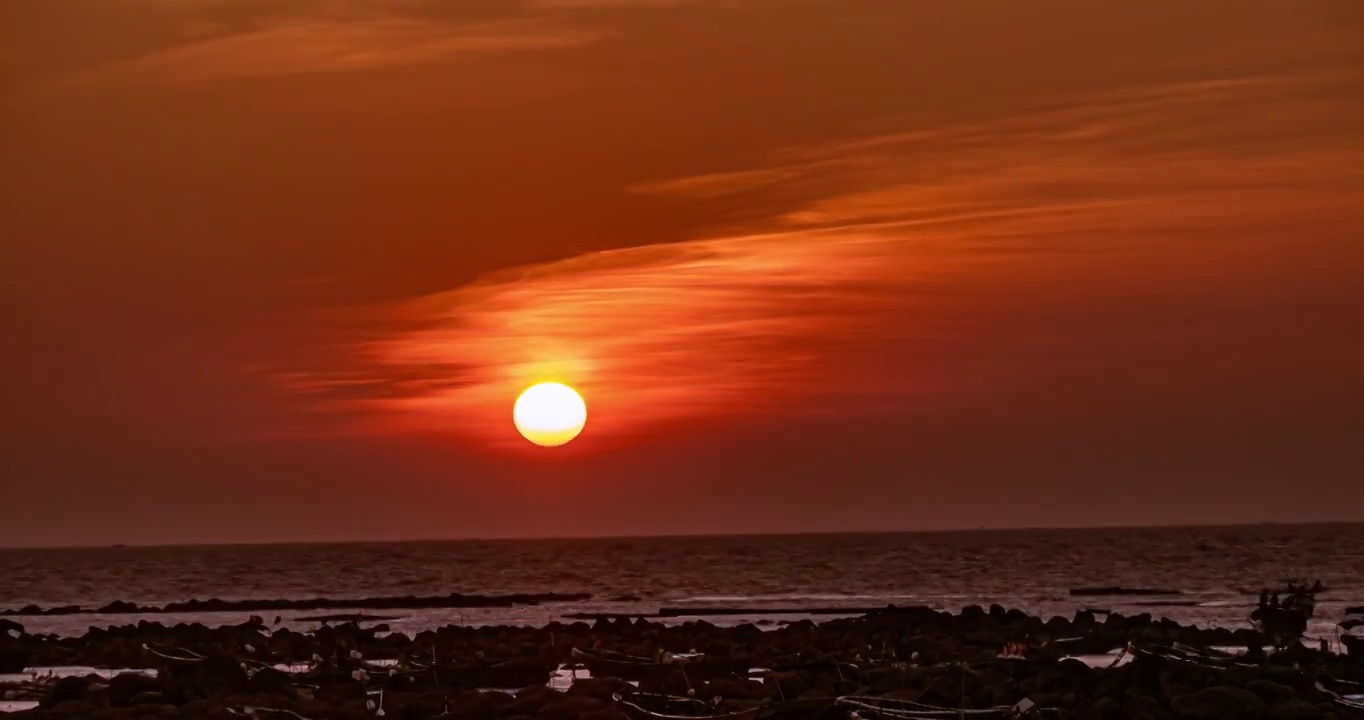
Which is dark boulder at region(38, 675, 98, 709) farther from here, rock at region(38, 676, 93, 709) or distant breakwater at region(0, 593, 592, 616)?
distant breakwater at region(0, 593, 592, 616)

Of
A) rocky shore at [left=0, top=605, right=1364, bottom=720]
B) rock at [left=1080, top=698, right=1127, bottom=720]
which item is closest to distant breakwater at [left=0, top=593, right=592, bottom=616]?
rocky shore at [left=0, top=605, right=1364, bottom=720]

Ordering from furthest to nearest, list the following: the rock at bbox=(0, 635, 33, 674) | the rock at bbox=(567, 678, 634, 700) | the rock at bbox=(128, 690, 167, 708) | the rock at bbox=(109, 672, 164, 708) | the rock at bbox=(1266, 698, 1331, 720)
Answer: the rock at bbox=(0, 635, 33, 674), the rock at bbox=(109, 672, 164, 708), the rock at bbox=(128, 690, 167, 708), the rock at bbox=(567, 678, 634, 700), the rock at bbox=(1266, 698, 1331, 720)

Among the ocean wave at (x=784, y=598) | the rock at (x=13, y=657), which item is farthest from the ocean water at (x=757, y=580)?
the rock at (x=13, y=657)

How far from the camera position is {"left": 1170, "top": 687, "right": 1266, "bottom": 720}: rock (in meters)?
23.1

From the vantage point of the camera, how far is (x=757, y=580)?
102625mm

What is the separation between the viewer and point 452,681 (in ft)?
107

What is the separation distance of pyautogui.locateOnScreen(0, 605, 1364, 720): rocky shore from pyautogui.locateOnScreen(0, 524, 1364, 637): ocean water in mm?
13077

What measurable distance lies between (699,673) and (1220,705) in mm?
11272

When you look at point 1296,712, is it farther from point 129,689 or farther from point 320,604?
point 320,604

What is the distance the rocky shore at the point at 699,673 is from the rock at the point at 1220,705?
0.03 meters

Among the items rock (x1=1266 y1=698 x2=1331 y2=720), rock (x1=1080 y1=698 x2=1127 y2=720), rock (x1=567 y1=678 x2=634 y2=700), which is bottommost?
rock (x1=567 y1=678 x2=634 y2=700)

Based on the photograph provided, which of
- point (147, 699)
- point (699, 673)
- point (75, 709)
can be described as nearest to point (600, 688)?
point (699, 673)

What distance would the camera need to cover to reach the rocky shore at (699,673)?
2444 cm

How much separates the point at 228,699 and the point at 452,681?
7.62m
